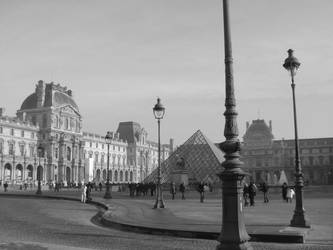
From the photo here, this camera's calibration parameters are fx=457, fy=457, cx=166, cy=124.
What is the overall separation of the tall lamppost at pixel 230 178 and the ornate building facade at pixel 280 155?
105 metres

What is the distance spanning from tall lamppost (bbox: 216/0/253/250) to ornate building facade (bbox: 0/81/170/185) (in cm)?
6691

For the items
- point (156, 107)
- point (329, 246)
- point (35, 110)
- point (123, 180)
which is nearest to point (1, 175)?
point (35, 110)

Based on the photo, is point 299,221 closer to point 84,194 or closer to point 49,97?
point 84,194

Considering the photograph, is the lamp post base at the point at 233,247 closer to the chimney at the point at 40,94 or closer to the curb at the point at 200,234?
the curb at the point at 200,234

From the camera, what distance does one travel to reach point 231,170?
7129 mm

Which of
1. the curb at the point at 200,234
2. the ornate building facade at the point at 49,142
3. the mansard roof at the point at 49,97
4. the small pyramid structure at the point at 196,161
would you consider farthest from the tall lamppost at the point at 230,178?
the mansard roof at the point at 49,97

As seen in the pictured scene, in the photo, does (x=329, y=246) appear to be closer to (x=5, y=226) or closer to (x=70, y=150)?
(x=5, y=226)

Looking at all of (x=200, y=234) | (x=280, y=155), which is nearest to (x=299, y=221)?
(x=200, y=234)

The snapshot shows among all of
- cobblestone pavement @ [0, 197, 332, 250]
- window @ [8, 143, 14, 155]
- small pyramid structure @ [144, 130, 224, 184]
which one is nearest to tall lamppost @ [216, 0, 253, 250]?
cobblestone pavement @ [0, 197, 332, 250]

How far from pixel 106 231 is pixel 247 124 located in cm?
11462

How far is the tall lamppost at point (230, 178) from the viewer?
22.5 feet

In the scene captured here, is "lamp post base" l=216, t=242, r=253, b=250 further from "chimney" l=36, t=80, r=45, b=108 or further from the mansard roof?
"chimney" l=36, t=80, r=45, b=108

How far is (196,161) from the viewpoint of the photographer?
5041 centimetres

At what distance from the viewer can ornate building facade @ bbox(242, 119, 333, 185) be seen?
10988cm
